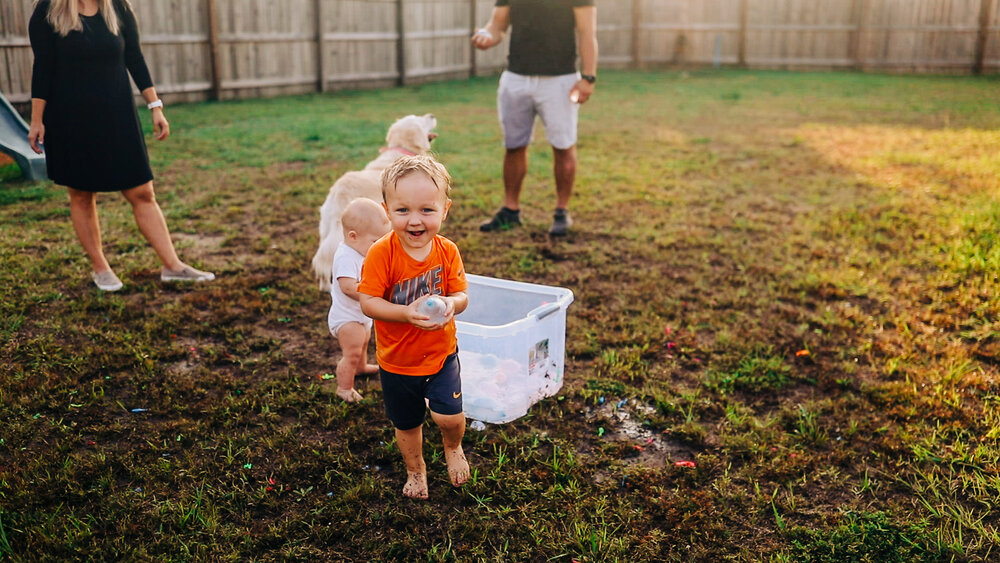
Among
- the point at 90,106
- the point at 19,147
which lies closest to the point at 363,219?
the point at 90,106

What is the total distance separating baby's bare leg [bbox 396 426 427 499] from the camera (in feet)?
8.28

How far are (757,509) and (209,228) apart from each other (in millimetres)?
4529

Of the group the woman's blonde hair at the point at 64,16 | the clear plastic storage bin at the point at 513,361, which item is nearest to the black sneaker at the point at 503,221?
the clear plastic storage bin at the point at 513,361

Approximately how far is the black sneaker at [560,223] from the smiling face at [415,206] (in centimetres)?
339

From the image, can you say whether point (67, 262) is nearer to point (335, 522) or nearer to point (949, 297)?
point (335, 522)

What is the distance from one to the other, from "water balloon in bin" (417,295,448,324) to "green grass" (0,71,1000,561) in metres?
0.72

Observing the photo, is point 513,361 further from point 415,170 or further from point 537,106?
point 537,106

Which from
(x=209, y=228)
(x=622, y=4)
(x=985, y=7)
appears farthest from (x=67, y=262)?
(x=985, y=7)

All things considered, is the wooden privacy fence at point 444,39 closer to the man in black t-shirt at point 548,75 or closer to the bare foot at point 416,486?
the man in black t-shirt at point 548,75

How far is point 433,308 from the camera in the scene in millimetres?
2160

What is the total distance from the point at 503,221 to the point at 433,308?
3.68 metres

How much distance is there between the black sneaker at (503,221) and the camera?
5.71 meters

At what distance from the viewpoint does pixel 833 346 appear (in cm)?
383

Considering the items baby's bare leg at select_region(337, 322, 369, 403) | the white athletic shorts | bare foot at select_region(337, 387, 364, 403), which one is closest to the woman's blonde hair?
baby's bare leg at select_region(337, 322, 369, 403)
